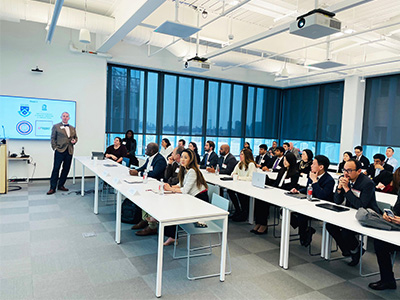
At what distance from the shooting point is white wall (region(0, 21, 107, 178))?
6.93m

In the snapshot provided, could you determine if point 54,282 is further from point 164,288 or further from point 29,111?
point 29,111

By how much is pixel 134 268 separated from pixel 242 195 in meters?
2.40

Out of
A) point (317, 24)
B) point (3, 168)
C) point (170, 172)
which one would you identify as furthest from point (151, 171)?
point (3, 168)

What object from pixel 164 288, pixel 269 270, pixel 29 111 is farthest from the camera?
pixel 29 111

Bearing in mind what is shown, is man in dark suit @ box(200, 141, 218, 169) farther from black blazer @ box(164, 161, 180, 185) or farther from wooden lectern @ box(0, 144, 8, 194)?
wooden lectern @ box(0, 144, 8, 194)

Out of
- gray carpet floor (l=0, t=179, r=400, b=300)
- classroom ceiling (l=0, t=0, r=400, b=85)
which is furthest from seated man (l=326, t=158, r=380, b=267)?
classroom ceiling (l=0, t=0, r=400, b=85)

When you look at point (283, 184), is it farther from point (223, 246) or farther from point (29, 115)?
point (29, 115)

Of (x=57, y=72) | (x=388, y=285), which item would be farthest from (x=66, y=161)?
(x=388, y=285)

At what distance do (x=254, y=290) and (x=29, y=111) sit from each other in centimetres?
678

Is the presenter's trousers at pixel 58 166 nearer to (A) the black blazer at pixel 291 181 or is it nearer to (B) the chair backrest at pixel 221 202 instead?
(B) the chair backrest at pixel 221 202

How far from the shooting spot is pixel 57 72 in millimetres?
7434

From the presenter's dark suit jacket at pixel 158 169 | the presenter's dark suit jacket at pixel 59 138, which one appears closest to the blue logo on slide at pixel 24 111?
the presenter's dark suit jacket at pixel 59 138

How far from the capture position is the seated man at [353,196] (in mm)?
2990

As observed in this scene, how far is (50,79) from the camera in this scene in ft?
24.2
